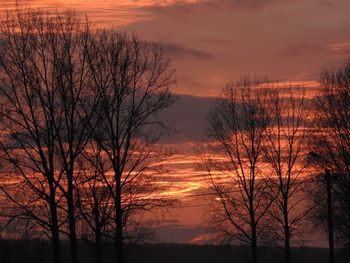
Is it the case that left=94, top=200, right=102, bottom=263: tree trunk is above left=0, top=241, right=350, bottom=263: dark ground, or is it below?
above

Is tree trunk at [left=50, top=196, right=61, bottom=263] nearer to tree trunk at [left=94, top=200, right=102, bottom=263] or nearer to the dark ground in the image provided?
tree trunk at [left=94, top=200, right=102, bottom=263]

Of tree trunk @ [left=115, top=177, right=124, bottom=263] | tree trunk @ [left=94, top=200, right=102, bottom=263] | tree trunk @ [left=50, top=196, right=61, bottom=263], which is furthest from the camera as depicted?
tree trunk @ [left=94, top=200, right=102, bottom=263]

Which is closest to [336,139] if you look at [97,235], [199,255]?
[97,235]

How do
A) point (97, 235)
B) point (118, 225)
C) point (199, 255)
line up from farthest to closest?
point (199, 255) → point (97, 235) → point (118, 225)

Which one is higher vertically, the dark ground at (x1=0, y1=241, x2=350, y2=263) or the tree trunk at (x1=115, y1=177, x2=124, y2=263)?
the tree trunk at (x1=115, y1=177, x2=124, y2=263)

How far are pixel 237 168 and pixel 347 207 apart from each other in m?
10.4

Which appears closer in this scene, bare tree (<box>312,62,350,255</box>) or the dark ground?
bare tree (<box>312,62,350,255</box>)

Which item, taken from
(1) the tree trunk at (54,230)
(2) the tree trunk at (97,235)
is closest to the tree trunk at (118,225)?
(2) the tree trunk at (97,235)

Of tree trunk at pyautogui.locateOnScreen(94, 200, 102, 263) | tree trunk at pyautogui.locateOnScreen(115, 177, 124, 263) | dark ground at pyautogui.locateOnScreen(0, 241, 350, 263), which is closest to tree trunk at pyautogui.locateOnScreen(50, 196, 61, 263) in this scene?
tree trunk at pyautogui.locateOnScreen(115, 177, 124, 263)

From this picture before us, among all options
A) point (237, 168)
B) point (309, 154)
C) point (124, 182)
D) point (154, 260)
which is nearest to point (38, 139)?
point (124, 182)

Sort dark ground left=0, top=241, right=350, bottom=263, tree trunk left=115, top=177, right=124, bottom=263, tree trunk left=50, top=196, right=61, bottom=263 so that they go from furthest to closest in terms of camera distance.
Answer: dark ground left=0, top=241, right=350, bottom=263
tree trunk left=115, top=177, right=124, bottom=263
tree trunk left=50, top=196, right=61, bottom=263

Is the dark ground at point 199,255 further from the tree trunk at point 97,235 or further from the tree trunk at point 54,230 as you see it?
the tree trunk at point 54,230

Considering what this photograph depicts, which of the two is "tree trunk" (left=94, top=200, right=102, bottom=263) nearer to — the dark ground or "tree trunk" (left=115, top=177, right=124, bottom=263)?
"tree trunk" (left=115, top=177, right=124, bottom=263)

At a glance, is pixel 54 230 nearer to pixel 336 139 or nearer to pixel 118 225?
pixel 118 225
